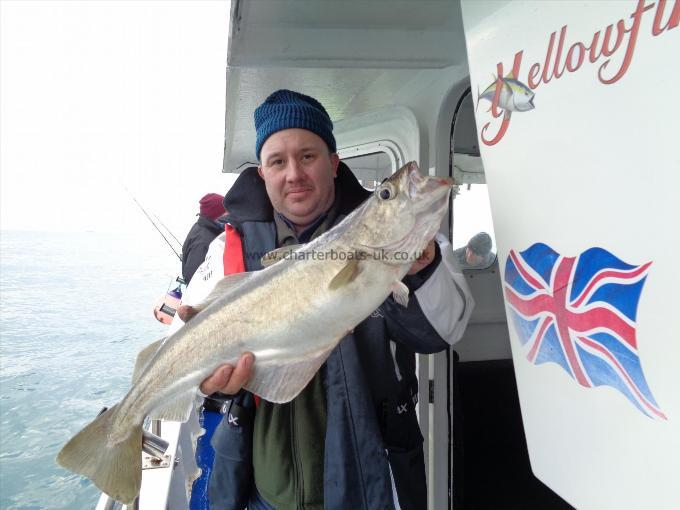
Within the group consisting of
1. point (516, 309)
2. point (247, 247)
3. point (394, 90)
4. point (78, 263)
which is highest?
point (78, 263)

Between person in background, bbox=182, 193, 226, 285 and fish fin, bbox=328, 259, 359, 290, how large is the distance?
2.18 metres

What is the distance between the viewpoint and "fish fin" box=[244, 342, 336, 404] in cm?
183

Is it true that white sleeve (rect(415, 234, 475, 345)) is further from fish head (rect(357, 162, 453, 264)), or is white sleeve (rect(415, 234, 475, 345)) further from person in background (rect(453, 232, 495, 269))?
person in background (rect(453, 232, 495, 269))

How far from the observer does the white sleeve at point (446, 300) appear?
5.99ft

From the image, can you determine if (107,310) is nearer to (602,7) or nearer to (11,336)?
(11,336)

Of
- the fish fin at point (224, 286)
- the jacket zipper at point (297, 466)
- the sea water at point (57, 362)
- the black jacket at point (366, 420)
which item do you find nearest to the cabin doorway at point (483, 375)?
the black jacket at point (366, 420)

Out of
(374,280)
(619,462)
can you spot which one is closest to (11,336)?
(374,280)

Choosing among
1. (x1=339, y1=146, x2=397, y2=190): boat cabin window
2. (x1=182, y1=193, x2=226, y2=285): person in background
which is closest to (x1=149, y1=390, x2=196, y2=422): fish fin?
(x1=182, y1=193, x2=226, y2=285): person in background

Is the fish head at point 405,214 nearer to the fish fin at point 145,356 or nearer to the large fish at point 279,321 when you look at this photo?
the large fish at point 279,321

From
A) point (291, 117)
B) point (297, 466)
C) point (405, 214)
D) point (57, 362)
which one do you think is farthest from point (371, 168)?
point (57, 362)

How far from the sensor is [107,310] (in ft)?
43.7

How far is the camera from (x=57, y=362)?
358 inches

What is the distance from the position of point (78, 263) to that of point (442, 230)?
85.0ft

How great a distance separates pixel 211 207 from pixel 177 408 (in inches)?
118
